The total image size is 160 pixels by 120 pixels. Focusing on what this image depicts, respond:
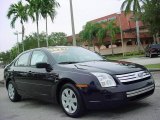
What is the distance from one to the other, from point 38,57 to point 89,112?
6.84ft

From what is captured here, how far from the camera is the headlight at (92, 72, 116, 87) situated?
247 inches

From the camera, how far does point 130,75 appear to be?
256 inches

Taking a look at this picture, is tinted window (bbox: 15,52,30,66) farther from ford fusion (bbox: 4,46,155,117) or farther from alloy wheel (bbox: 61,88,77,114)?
alloy wheel (bbox: 61,88,77,114)

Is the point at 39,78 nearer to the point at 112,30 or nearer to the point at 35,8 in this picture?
the point at 35,8

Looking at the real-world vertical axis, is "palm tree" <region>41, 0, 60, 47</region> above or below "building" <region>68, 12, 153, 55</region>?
above

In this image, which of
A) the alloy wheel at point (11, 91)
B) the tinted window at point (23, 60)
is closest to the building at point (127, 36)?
the alloy wheel at point (11, 91)

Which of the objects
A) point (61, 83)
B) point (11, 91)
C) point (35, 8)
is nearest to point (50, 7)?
point (35, 8)

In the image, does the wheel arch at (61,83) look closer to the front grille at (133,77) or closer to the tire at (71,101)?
the tire at (71,101)

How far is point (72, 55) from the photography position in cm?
787

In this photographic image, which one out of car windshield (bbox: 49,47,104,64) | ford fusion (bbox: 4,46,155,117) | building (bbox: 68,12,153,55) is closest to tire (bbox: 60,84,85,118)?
ford fusion (bbox: 4,46,155,117)

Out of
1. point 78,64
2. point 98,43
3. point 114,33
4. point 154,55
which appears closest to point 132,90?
point 78,64

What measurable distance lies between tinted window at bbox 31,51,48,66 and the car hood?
0.88m

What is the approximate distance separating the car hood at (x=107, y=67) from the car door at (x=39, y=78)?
1.84 ft

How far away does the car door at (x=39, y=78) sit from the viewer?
293 inches
